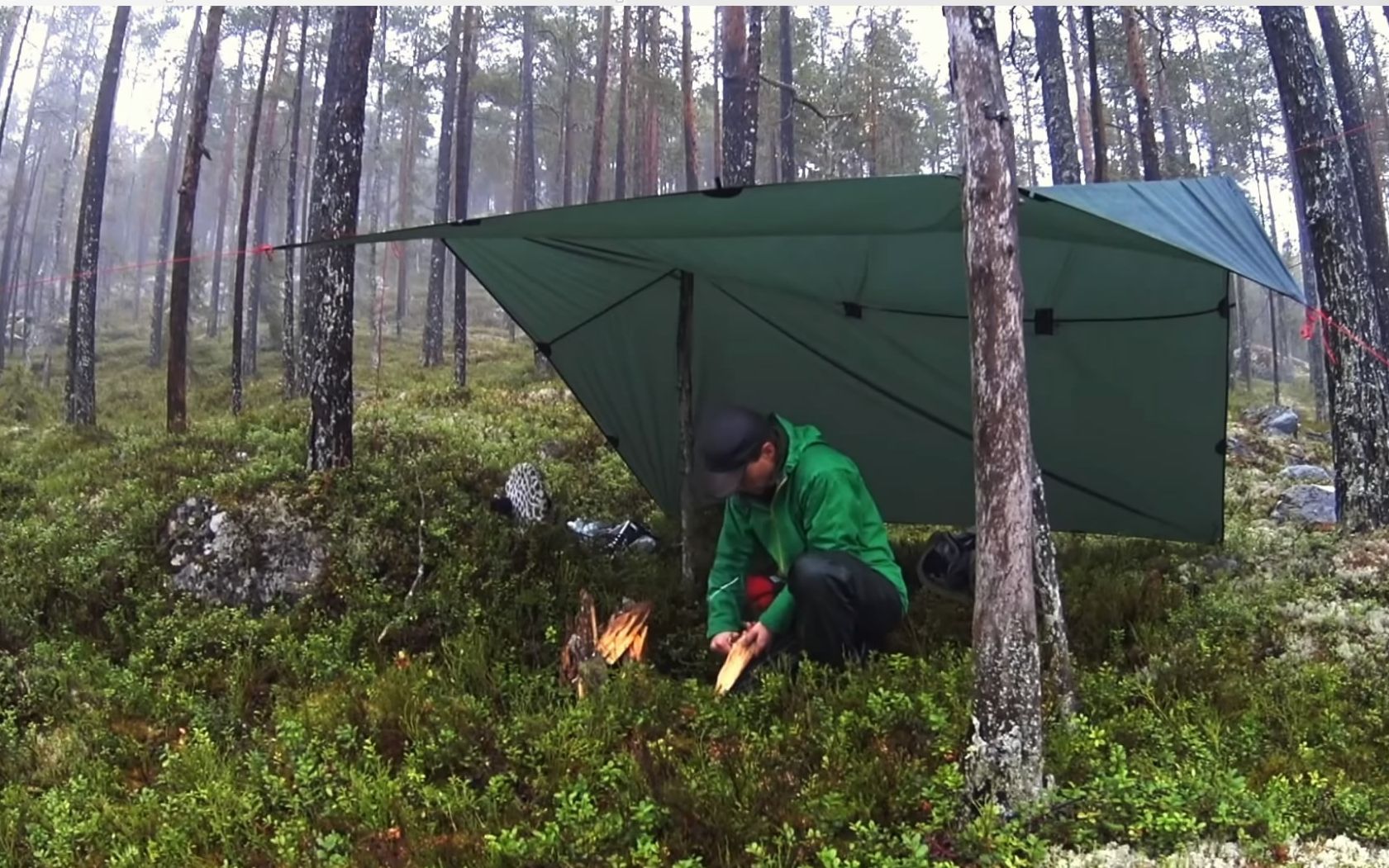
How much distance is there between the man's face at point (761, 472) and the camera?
4.42m

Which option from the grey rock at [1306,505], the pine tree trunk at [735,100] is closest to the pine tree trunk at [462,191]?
the pine tree trunk at [735,100]

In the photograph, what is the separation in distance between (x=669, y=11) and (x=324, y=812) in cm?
2354

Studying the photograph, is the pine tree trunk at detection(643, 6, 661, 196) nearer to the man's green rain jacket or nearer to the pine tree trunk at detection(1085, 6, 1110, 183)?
the pine tree trunk at detection(1085, 6, 1110, 183)

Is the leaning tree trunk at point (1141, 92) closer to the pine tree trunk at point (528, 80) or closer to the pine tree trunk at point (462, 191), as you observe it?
the pine tree trunk at point (462, 191)

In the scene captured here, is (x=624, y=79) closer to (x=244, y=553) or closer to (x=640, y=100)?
(x=640, y=100)

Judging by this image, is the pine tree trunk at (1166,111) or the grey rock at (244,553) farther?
the pine tree trunk at (1166,111)

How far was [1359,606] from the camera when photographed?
Answer: 554 centimetres

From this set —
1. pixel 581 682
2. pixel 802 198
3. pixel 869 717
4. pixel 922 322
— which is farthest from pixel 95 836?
pixel 922 322

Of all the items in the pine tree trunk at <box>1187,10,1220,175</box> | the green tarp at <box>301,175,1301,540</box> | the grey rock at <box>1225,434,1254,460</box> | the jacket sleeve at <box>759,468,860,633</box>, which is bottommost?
the grey rock at <box>1225,434,1254,460</box>

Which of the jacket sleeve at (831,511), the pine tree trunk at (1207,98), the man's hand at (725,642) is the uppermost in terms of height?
the pine tree trunk at (1207,98)

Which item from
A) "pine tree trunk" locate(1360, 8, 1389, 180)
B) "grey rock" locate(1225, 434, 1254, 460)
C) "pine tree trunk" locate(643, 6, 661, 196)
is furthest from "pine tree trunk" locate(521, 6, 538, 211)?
"pine tree trunk" locate(1360, 8, 1389, 180)

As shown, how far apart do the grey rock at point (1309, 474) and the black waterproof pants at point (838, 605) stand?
33.1 ft

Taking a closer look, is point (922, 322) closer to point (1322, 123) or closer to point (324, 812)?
point (1322, 123)

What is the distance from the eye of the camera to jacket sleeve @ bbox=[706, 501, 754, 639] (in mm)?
4801
